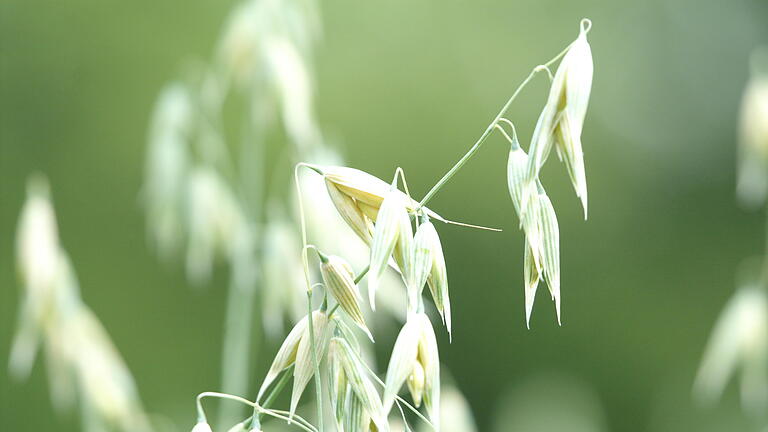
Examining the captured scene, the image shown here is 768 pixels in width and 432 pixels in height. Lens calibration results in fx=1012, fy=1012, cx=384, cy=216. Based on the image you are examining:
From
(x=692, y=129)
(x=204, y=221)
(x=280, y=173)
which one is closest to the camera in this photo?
(x=204, y=221)

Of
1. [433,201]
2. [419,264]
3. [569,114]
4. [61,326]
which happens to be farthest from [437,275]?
[433,201]

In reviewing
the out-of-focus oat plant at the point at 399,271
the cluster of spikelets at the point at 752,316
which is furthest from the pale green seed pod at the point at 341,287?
the cluster of spikelets at the point at 752,316

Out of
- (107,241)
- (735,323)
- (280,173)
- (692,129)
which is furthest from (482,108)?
(735,323)

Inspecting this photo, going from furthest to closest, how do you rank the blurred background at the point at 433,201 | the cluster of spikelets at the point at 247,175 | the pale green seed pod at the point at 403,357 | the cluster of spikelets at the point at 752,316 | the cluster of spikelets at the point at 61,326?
the blurred background at the point at 433,201, the cluster of spikelets at the point at 752,316, the cluster of spikelets at the point at 247,175, the cluster of spikelets at the point at 61,326, the pale green seed pod at the point at 403,357

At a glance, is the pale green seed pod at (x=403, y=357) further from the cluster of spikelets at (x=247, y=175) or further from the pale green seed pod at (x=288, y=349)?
the cluster of spikelets at (x=247, y=175)

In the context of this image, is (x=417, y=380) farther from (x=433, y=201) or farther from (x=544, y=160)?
(x=433, y=201)

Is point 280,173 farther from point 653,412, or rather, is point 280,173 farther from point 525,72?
point 653,412

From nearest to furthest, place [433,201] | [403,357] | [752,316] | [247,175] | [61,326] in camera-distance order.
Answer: [403,357] < [61,326] < [752,316] < [247,175] < [433,201]
